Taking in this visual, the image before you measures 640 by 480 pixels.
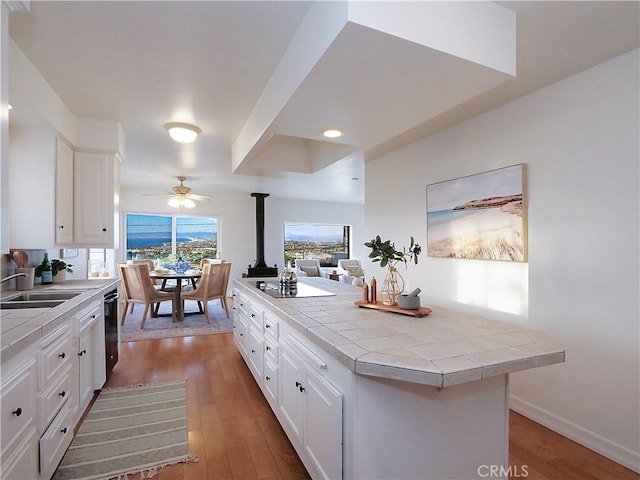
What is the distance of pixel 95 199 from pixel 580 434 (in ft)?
13.8

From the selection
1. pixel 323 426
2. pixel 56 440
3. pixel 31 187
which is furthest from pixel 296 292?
pixel 31 187

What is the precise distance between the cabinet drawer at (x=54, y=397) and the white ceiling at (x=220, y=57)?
171cm

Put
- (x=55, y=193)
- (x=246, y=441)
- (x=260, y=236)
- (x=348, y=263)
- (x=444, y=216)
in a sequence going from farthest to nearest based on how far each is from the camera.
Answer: (x=348, y=263) < (x=260, y=236) < (x=444, y=216) < (x=55, y=193) < (x=246, y=441)

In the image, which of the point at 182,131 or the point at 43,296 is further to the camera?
the point at 182,131

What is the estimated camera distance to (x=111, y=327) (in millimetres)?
3035

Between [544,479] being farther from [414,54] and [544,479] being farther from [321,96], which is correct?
[321,96]

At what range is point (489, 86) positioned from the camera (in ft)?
5.71

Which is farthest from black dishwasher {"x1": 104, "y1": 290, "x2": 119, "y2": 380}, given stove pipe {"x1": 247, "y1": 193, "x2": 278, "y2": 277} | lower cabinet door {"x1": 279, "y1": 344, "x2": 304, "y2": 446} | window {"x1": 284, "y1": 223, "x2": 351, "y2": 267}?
window {"x1": 284, "y1": 223, "x2": 351, "y2": 267}

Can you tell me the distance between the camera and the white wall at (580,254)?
193 cm

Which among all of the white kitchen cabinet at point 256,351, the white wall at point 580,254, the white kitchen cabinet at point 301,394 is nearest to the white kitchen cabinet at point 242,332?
the white kitchen cabinet at point 256,351

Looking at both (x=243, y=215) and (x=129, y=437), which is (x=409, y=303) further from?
(x=243, y=215)

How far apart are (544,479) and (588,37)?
235 centimetres

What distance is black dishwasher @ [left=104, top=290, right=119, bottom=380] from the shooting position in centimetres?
288

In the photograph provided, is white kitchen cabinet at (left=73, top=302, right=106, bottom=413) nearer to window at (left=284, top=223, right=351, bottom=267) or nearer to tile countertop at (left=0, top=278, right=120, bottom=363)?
tile countertop at (left=0, top=278, right=120, bottom=363)
